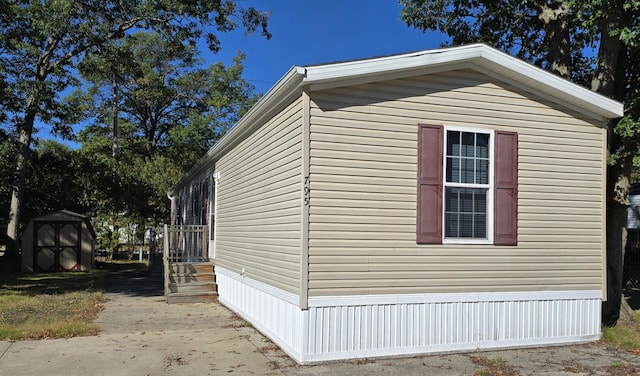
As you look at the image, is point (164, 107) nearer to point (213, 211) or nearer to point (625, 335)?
point (213, 211)

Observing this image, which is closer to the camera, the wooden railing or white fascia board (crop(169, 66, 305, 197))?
white fascia board (crop(169, 66, 305, 197))

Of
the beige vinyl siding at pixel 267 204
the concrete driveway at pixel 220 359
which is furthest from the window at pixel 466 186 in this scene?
the beige vinyl siding at pixel 267 204

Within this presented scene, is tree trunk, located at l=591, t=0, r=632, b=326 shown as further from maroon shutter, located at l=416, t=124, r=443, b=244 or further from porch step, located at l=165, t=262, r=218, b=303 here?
porch step, located at l=165, t=262, r=218, b=303

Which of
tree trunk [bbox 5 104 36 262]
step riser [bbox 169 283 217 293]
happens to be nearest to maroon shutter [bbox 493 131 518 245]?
step riser [bbox 169 283 217 293]

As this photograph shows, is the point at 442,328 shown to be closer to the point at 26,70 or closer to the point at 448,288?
the point at 448,288

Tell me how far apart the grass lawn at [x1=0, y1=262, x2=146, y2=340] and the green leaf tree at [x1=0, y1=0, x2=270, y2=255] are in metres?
4.83

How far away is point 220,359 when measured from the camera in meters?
6.43

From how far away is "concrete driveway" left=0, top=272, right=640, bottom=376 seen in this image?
5969mm

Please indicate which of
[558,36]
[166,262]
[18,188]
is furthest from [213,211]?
[18,188]

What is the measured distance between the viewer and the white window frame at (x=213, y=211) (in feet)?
40.7

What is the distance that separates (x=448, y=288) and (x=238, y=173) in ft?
15.9

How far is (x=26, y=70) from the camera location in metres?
17.6

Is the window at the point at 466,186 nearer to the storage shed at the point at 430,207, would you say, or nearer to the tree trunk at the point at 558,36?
the storage shed at the point at 430,207

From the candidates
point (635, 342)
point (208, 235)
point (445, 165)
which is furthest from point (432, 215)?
point (208, 235)
